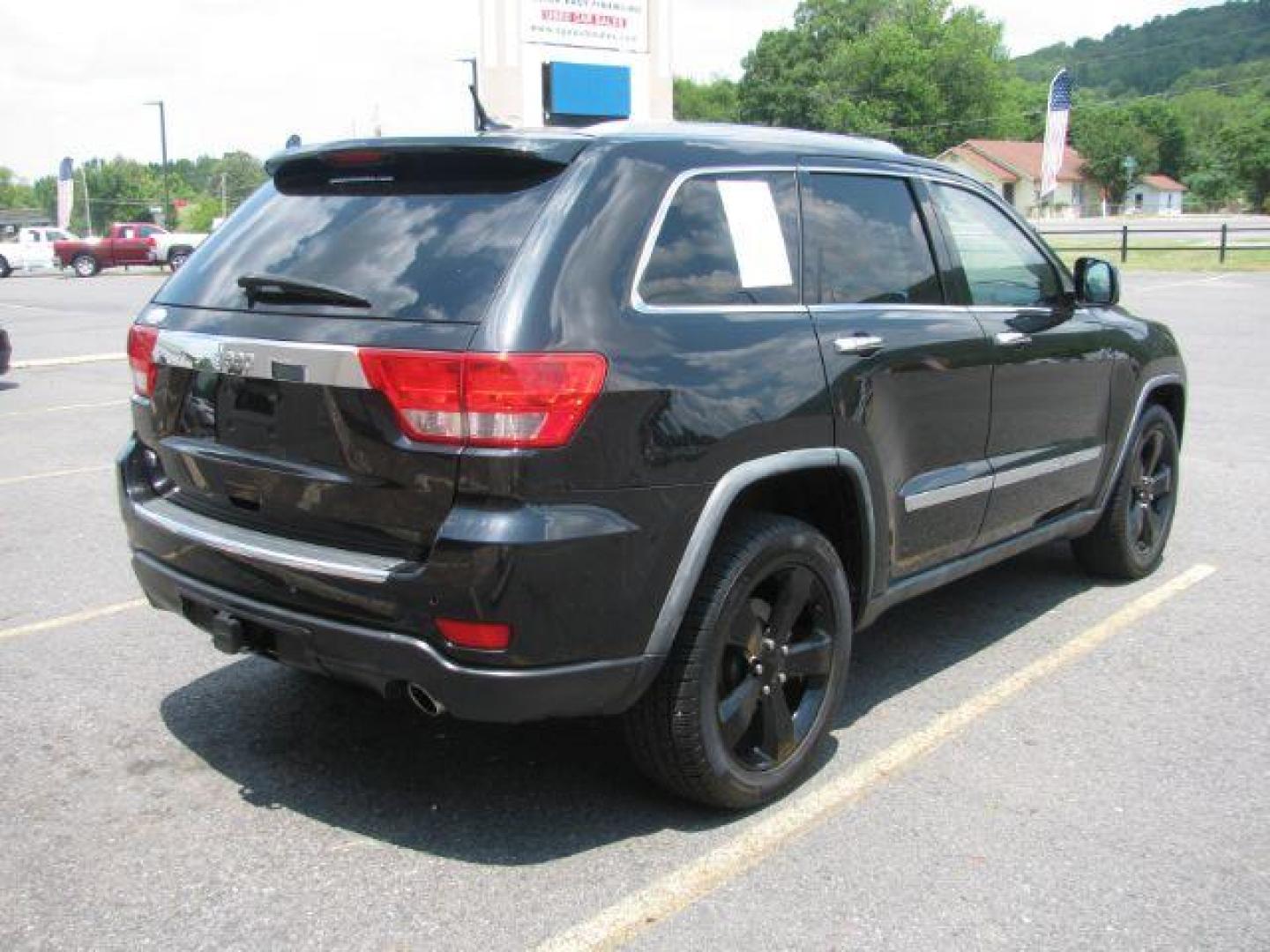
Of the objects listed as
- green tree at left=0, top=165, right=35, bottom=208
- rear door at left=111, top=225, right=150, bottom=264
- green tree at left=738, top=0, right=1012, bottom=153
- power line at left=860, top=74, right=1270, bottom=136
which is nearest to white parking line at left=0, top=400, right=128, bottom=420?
rear door at left=111, top=225, right=150, bottom=264

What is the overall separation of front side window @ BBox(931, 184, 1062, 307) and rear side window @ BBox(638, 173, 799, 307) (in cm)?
96

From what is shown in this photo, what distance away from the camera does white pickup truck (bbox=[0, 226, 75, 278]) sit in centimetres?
4169

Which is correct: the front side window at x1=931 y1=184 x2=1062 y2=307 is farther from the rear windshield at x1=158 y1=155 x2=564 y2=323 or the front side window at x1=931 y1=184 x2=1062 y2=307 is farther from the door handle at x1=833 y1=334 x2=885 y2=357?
the rear windshield at x1=158 y1=155 x2=564 y2=323

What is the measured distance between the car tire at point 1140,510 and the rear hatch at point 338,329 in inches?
130

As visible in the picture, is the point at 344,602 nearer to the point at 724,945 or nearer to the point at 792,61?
the point at 724,945

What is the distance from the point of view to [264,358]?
3141mm

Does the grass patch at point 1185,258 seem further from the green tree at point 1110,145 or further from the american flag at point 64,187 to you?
the green tree at point 1110,145

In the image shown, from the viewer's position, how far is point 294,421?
10.2ft

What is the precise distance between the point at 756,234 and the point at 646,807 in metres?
1.64

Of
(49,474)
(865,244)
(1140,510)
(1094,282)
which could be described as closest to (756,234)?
(865,244)

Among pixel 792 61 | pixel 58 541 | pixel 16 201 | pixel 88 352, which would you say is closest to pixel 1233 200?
pixel 792 61

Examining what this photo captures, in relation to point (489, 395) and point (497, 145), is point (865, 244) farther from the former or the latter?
point (489, 395)

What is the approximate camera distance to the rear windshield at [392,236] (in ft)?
9.85

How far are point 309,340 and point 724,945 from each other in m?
1.73
